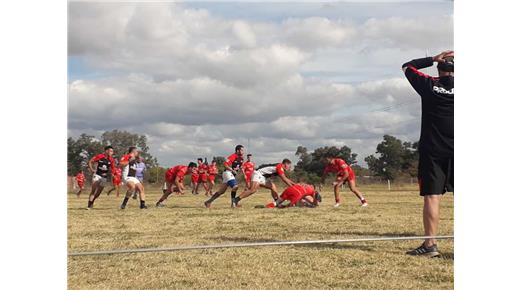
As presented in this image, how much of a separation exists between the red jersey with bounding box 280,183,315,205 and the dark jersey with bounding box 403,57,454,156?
14.8ft

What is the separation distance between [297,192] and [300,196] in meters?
0.06

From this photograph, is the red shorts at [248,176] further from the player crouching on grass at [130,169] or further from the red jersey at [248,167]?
the player crouching on grass at [130,169]

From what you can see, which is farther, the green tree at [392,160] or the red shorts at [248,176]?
the green tree at [392,160]

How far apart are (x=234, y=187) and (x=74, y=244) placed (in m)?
4.16

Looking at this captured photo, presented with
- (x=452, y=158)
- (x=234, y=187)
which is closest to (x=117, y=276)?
(x=452, y=158)

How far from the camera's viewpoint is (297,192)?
8.23m

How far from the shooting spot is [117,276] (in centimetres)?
313

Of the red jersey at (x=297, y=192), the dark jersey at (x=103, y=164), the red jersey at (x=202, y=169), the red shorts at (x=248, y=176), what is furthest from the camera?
the red jersey at (x=202, y=169)

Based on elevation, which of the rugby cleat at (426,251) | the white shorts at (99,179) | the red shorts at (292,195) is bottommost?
the rugby cleat at (426,251)

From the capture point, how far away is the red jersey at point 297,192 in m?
8.21

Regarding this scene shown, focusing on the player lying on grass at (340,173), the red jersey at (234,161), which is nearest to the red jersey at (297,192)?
the player lying on grass at (340,173)

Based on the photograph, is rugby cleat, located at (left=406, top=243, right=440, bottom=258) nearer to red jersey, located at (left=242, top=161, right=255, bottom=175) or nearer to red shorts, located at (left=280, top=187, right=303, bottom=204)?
red shorts, located at (left=280, top=187, right=303, bottom=204)
